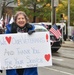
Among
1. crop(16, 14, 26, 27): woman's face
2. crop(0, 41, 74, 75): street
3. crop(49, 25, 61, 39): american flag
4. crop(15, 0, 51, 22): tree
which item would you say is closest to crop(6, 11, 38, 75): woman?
crop(16, 14, 26, 27): woman's face

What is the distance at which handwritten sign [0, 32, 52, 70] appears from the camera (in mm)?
5234

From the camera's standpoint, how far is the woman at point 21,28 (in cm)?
505

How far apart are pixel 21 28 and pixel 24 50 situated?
0.37m

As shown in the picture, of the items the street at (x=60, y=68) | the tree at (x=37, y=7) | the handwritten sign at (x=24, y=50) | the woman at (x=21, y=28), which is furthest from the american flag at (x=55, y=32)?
the tree at (x=37, y=7)

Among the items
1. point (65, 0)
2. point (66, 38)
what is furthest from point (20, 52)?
point (65, 0)

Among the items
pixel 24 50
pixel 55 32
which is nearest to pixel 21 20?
pixel 24 50

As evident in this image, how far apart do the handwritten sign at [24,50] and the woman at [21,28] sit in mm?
68

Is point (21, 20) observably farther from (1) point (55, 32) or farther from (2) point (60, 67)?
(1) point (55, 32)

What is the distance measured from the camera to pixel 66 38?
37219 mm

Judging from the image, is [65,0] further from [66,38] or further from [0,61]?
[0,61]

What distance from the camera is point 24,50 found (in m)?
5.26

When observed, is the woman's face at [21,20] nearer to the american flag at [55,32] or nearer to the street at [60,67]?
the street at [60,67]

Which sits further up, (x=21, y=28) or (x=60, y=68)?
(x=21, y=28)

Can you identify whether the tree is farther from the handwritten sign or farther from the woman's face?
the woman's face
